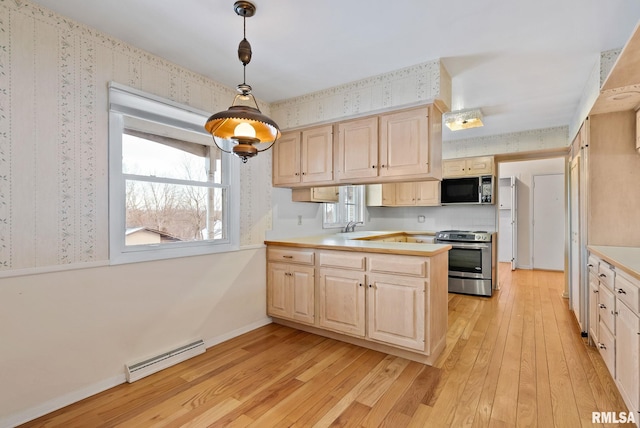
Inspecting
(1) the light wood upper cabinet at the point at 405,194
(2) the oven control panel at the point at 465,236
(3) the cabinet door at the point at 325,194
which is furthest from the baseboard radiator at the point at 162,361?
(1) the light wood upper cabinet at the point at 405,194

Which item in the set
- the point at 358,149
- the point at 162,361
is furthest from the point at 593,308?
the point at 162,361

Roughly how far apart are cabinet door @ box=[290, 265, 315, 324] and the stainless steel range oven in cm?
237

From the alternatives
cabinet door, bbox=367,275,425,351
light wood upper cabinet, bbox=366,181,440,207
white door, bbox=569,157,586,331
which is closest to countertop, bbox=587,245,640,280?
white door, bbox=569,157,586,331

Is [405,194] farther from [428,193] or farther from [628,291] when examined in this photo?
[628,291]

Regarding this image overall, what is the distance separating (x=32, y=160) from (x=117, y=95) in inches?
26.9

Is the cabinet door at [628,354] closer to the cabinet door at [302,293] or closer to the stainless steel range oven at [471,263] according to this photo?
the cabinet door at [302,293]

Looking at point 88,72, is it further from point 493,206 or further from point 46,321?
point 493,206

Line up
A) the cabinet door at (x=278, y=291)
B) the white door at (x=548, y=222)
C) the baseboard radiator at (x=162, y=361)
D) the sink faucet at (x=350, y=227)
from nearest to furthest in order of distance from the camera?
the baseboard radiator at (x=162, y=361) < the cabinet door at (x=278, y=291) < the sink faucet at (x=350, y=227) < the white door at (x=548, y=222)

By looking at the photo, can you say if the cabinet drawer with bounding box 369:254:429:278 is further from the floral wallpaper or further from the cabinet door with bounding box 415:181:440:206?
the cabinet door with bounding box 415:181:440:206

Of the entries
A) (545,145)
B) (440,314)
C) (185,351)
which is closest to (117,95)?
(185,351)

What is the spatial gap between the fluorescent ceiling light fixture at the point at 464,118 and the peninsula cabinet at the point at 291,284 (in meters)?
2.34

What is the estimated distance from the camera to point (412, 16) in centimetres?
193

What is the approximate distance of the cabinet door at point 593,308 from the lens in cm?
247

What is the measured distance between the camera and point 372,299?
2.65m
